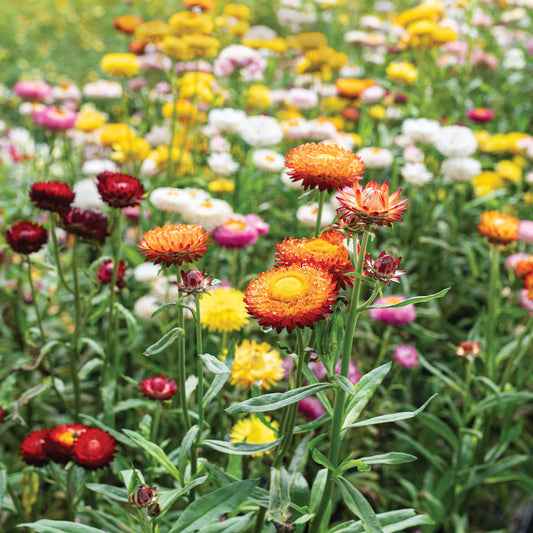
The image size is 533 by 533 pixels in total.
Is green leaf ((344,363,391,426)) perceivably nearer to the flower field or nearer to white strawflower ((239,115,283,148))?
the flower field

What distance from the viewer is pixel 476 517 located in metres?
2.33

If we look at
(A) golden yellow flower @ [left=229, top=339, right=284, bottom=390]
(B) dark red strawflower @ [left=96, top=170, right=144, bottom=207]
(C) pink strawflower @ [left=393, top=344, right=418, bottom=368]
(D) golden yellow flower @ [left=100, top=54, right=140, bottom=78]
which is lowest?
(C) pink strawflower @ [left=393, top=344, right=418, bottom=368]

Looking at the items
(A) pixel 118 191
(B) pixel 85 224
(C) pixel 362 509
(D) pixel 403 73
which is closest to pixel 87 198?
(B) pixel 85 224

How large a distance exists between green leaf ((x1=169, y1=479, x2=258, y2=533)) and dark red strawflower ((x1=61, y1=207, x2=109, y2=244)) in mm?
911

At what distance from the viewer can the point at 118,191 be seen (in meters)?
1.53

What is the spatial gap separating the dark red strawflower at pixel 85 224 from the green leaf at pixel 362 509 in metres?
1.06

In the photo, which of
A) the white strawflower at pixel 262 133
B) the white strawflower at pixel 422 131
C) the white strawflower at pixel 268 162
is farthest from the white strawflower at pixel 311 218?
the white strawflower at pixel 422 131

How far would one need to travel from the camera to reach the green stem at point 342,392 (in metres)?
1.08

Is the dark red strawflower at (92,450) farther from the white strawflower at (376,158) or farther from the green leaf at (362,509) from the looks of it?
the white strawflower at (376,158)

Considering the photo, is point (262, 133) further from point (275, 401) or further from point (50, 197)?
point (275, 401)

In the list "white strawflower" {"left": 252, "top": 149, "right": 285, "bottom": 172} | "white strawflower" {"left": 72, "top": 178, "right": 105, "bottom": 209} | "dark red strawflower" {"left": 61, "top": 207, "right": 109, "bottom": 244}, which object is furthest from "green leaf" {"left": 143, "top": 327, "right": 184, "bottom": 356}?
"white strawflower" {"left": 252, "top": 149, "right": 285, "bottom": 172}

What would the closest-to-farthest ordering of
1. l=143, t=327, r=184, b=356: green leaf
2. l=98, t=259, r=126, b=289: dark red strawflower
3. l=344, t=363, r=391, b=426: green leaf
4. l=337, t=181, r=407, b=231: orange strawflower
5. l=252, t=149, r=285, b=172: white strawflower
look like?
1. l=337, t=181, r=407, b=231: orange strawflower
2. l=143, t=327, r=184, b=356: green leaf
3. l=344, t=363, r=391, b=426: green leaf
4. l=98, t=259, r=126, b=289: dark red strawflower
5. l=252, t=149, r=285, b=172: white strawflower

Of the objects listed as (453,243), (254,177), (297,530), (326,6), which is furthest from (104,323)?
(326,6)

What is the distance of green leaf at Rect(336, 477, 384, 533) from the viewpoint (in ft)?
3.47
